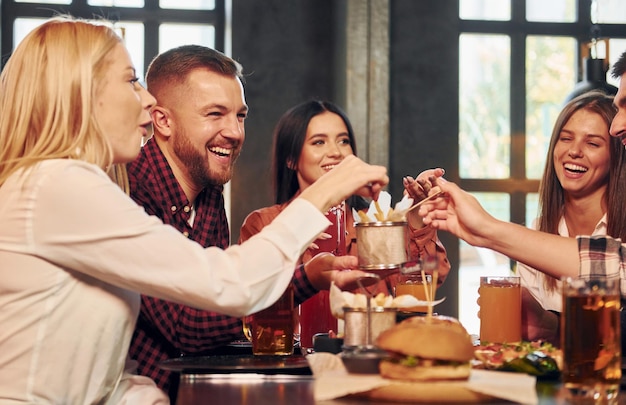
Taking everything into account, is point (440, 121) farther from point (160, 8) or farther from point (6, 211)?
point (6, 211)

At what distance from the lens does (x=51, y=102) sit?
1.86m

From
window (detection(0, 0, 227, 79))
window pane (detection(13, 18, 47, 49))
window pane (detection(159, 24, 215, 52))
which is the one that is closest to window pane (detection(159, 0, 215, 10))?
window (detection(0, 0, 227, 79))

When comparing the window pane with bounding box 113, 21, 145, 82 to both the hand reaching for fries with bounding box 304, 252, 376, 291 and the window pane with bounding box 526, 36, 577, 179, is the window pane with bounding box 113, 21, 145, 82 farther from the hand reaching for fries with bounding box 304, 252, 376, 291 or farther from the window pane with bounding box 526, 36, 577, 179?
the hand reaching for fries with bounding box 304, 252, 376, 291

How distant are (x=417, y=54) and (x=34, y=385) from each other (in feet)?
12.8

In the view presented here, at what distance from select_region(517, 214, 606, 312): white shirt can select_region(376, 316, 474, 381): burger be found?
1598 millimetres

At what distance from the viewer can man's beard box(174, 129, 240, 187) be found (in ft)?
9.41

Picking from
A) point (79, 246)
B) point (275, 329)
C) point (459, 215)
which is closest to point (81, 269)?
point (79, 246)

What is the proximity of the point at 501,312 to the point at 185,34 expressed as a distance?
12.1 feet

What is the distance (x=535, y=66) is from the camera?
566 cm

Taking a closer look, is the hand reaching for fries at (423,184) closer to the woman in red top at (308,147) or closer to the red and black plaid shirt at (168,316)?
the red and black plaid shirt at (168,316)

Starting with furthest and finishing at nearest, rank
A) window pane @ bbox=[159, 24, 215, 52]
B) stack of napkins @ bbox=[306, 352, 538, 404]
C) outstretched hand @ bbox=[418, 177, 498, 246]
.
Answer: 1. window pane @ bbox=[159, 24, 215, 52]
2. outstretched hand @ bbox=[418, 177, 498, 246]
3. stack of napkins @ bbox=[306, 352, 538, 404]

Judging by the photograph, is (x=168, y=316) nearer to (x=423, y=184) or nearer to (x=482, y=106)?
(x=423, y=184)

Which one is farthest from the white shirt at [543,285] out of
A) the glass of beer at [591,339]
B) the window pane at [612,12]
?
the window pane at [612,12]

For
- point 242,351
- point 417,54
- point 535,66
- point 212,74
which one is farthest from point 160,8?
point 242,351
